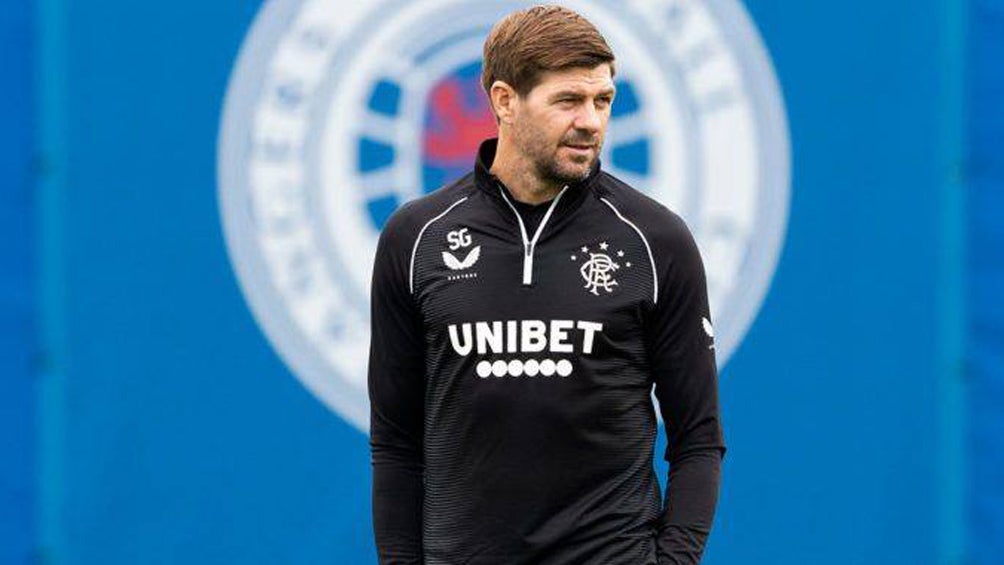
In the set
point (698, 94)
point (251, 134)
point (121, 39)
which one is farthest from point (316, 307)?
point (698, 94)

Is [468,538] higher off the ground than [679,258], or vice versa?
[679,258]

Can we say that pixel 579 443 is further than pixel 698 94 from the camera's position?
No

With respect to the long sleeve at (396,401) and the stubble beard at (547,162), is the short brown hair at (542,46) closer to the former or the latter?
the stubble beard at (547,162)

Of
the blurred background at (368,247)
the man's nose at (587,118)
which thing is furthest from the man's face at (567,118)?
the blurred background at (368,247)

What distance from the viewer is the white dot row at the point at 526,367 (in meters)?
2.44

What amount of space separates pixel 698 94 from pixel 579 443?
1795 millimetres

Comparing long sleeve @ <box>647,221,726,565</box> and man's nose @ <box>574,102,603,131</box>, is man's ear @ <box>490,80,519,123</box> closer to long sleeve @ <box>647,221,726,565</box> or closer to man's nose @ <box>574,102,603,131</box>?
man's nose @ <box>574,102,603,131</box>

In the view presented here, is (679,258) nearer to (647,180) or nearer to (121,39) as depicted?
(647,180)

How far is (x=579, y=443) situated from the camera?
2443mm

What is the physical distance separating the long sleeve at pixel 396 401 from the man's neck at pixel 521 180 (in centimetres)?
17

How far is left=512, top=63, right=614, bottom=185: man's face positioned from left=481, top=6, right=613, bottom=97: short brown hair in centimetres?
1

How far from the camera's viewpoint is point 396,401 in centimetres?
258

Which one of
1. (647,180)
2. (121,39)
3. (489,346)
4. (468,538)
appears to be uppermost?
(121,39)

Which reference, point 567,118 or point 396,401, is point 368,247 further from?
point 567,118
